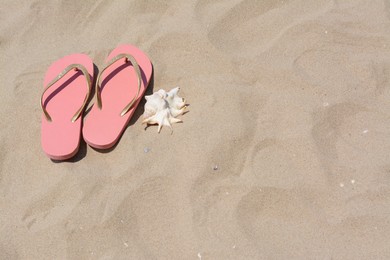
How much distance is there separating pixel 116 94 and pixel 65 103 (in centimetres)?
20

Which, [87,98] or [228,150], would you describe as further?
[87,98]

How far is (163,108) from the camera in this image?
1546 mm

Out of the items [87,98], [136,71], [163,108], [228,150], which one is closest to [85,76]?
[87,98]

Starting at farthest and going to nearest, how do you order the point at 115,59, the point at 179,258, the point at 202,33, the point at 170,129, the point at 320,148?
the point at 202,33, the point at 115,59, the point at 170,129, the point at 320,148, the point at 179,258

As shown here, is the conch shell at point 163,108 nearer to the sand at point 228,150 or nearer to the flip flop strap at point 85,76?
the sand at point 228,150

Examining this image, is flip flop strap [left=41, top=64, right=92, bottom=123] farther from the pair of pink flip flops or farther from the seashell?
the seashell

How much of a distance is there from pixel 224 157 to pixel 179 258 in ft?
1.14

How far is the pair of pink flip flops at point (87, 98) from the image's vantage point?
1.56 meters

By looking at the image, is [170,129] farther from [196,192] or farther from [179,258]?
[179,258]

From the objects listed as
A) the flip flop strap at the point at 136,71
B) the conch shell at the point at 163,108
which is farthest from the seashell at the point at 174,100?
the flip flop strap at the point at 136,71

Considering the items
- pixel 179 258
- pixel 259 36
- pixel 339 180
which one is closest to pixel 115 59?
pixel 259 36

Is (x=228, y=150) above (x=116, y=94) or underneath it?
underneath

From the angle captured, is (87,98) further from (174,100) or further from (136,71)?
(174,100)

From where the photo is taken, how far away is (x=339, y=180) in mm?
1355
